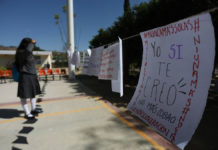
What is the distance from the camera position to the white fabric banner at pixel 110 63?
11.3ft

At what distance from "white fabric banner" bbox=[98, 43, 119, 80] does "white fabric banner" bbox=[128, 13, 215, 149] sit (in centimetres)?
142

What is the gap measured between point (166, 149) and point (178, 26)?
1914mm

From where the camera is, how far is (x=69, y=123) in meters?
3.28

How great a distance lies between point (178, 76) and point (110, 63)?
2.30 m

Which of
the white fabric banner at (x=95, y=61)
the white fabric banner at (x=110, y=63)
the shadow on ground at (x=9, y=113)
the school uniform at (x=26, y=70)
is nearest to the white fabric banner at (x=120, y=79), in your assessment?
the white fabric banner at (x=110, y=63)

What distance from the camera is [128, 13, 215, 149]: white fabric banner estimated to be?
4.13 feet

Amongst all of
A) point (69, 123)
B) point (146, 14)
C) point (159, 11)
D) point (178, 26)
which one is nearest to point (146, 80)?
point (178, 26)

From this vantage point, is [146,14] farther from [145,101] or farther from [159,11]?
[145,101]

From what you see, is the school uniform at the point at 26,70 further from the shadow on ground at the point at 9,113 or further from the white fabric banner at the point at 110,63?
the white fabric banner at the point at 110,63

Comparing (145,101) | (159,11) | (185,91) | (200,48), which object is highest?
(159,11)

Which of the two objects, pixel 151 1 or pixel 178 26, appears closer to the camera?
pixel 178 26

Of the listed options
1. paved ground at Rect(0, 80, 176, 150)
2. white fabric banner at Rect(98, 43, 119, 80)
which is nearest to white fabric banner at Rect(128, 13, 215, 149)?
paved ground at Rect(0, 80, 176, 150)

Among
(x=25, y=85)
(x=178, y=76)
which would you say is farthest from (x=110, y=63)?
(x=178, y=76)

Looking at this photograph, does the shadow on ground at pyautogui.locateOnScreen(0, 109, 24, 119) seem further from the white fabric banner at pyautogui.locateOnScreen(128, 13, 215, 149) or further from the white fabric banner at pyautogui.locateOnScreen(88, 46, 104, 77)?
the white fabric banner at pyautogui.locateOnScreen(128, 13, 215, 149)
